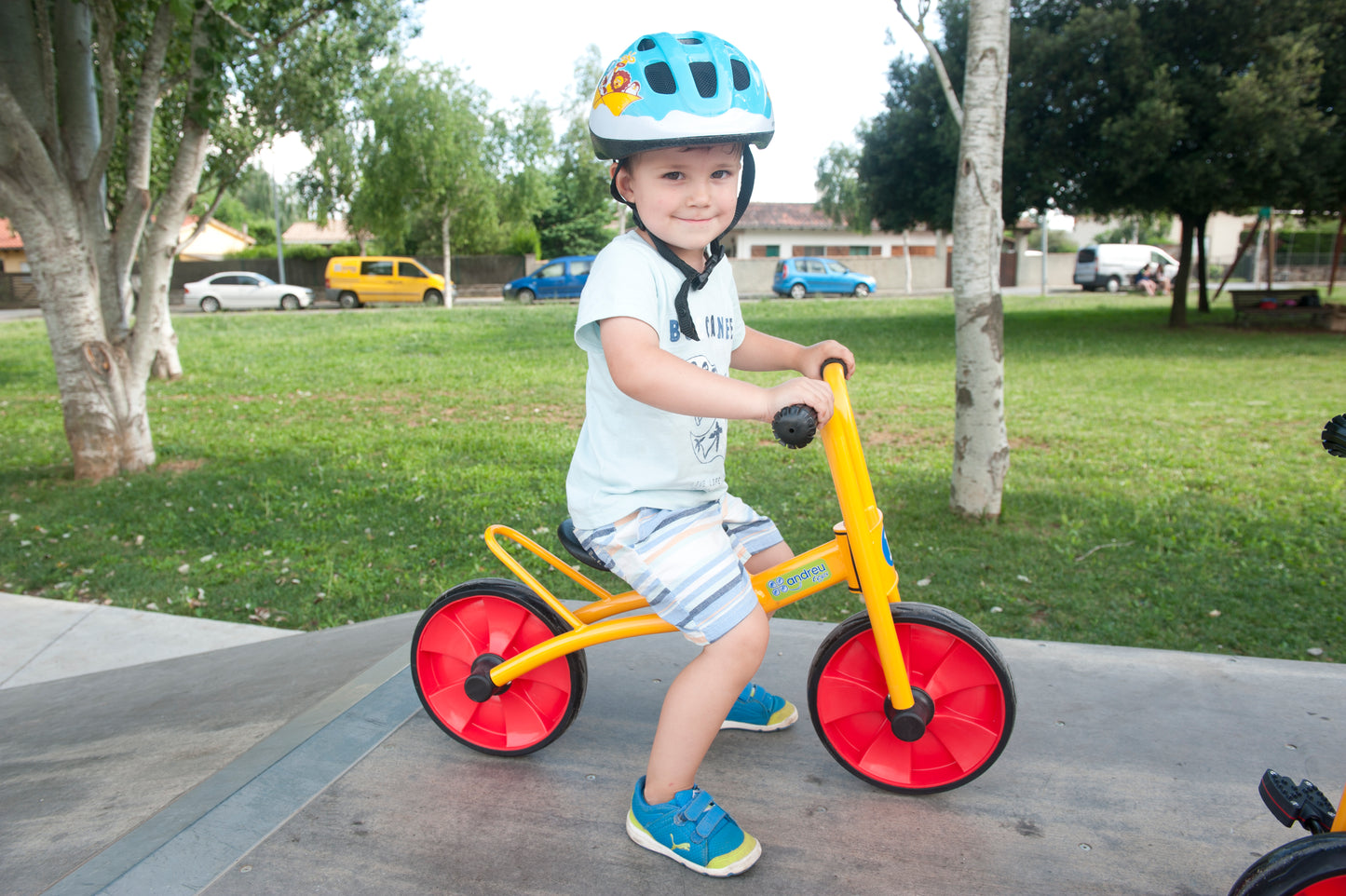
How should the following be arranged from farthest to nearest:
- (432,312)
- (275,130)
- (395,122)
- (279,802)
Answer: (395,122) < (432,312) < (275,130) < (279,802)

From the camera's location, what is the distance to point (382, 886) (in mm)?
1964

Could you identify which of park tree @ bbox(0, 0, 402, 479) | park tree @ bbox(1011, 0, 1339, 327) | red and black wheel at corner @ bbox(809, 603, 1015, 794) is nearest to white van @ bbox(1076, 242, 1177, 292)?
park tree @ bbox(1011, 0, 1339, 327)

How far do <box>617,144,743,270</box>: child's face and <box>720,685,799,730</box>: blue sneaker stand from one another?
52.4 inches

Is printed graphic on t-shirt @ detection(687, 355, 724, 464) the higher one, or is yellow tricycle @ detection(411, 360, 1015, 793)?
printed graphic on t-shirt @ detection(687, 355, 724, 464)

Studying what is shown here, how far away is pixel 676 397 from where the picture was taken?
6.20 ft

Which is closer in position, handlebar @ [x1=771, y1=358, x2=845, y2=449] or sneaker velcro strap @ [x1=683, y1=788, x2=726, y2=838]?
handlebar @ [x1=771, y1=358, x2=845, y2=449]

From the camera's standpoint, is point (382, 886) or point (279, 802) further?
point (279, 802)

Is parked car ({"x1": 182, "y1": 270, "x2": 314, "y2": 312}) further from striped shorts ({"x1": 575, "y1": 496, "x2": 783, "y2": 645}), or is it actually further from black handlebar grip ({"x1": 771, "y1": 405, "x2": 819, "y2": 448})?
black handlebar grip ({"x1": 771, "y1": 405, "x2": 819, "y2": 448})

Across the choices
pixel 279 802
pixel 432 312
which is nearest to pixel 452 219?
pixel 432 312

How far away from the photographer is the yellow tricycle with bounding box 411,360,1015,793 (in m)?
2.12

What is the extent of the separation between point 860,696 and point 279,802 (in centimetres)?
146

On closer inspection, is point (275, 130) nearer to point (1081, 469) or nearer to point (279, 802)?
point (1081, 469)

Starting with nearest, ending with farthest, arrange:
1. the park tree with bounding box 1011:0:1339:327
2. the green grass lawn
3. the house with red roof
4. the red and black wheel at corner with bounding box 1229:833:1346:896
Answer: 1. the red and black wheel at corner with bounding box 1229:833:1346:896
2. the green grass lawn
3. the park tree with bounding box 1011:0:1339:327
4. the house with red roof

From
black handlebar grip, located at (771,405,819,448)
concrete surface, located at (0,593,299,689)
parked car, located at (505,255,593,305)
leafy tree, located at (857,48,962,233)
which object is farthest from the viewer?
parked car, located at (505,255,593,305)
